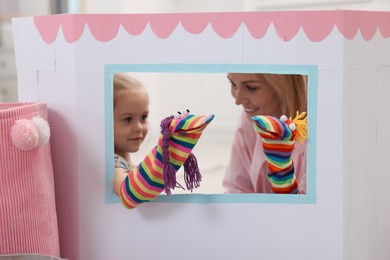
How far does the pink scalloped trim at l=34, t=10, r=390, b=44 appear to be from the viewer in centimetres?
81

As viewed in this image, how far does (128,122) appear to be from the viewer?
1175 mm

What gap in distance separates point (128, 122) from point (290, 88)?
36cm

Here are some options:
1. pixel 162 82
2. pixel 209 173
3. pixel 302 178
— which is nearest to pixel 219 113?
pixel 162 82

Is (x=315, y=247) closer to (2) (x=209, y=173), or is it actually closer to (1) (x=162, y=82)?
(2) (x=209, y=173)

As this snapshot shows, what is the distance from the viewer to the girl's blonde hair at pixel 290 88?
1089mm

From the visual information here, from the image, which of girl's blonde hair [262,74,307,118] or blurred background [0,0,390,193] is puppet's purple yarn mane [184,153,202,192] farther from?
blurred background [0,0,390,193]

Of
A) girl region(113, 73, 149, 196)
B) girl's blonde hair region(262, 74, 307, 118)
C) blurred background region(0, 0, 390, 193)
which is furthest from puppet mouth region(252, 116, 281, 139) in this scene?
blurred background region(0, 0, 390, 193)

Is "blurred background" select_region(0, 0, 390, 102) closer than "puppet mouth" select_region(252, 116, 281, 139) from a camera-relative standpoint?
No

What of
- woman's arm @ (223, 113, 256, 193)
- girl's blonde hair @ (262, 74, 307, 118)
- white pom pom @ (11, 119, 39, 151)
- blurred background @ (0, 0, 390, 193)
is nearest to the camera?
white pom pom @ (11, 119, 39, 151)

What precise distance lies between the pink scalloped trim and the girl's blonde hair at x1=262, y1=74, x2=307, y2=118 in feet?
0.87

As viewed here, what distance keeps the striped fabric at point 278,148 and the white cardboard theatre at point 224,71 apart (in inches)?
1.7

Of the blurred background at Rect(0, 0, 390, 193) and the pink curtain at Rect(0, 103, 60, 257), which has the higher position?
the blurred background at Rect(0, 0, 390, 193)

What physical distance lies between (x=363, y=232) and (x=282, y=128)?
22cm

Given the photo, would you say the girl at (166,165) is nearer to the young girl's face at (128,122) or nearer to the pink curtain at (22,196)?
the pink curtain at (22,196)
